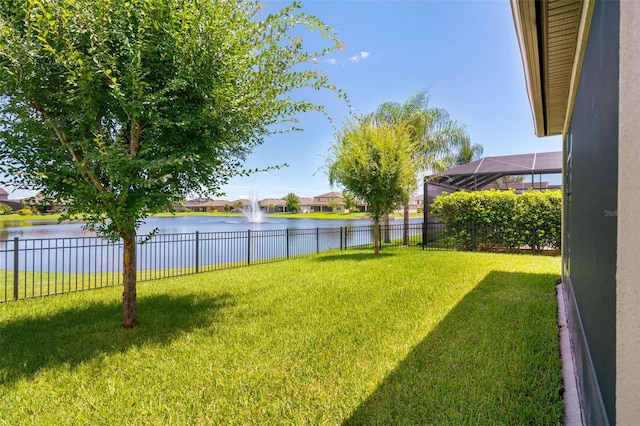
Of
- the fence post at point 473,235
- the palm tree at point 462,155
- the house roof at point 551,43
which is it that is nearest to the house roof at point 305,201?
the palm tree at point 462,155

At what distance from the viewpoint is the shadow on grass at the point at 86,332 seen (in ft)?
11.1

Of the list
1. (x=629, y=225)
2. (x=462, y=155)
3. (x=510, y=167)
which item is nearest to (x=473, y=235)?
(x=510, y=167)

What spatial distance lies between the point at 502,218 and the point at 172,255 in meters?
11.1

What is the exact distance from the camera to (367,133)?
10.7 meters

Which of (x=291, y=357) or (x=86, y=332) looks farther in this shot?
(x=86, y=332)

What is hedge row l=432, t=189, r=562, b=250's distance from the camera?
414 inches

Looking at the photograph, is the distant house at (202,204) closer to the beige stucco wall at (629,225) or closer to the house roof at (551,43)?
the house roof at (551,43)

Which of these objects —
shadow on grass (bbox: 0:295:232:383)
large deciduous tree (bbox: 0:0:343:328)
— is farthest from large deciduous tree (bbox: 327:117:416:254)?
shadow on grass (bbox: 0:295:232:383)

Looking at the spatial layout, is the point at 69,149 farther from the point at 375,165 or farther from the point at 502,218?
the point at 502,218

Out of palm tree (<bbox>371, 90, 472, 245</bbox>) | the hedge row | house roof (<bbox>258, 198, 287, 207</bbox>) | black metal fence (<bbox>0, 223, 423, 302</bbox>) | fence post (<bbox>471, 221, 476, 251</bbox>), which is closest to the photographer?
black metal fence (<bbox>0, 223, 423, 302</bbox>)

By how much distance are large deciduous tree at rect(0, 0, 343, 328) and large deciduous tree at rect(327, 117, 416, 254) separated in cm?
621

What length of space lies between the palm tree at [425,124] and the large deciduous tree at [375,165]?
3860mm

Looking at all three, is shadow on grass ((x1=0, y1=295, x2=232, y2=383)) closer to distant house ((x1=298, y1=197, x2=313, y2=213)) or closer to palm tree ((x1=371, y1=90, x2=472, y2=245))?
palm tree ((x1=371, y1=90, x2=472, y2=245))

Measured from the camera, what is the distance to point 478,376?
2.79 metres
